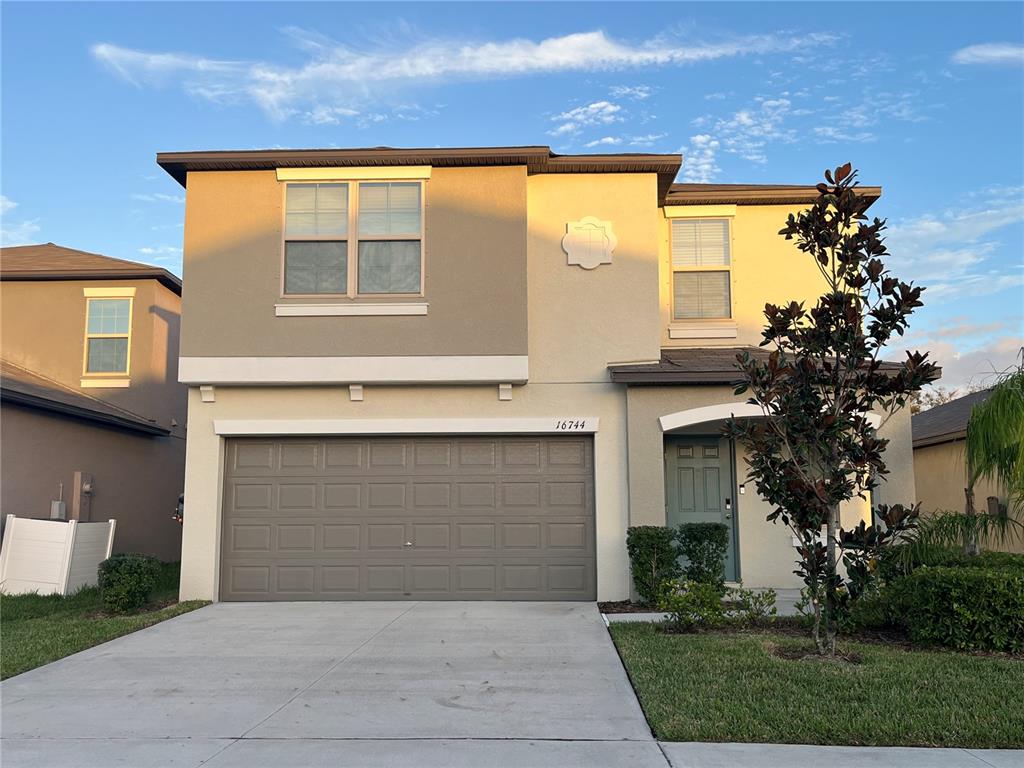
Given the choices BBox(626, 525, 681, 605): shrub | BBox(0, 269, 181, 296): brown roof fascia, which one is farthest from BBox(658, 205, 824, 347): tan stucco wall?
BBox(0, 269, 181, 296): brown roof fascia

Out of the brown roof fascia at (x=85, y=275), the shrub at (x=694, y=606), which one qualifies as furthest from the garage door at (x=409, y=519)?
the brown roof fascia at (x=85, y=275)

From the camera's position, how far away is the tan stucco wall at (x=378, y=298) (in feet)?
38.0

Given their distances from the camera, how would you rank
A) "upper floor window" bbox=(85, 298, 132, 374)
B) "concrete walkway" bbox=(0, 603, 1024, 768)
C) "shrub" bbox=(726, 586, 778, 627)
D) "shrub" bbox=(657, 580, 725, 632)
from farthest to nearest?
"upper floor window" bbox=(85, 298, 132, 374)
"shrub" bbox=(726, 586, 778, 627)
"shrub" bbox=(657, 580, 725, 632)
"concrete walkway" bbox=(0, 603, 1024, 768)

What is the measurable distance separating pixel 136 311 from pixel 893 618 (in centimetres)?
1433

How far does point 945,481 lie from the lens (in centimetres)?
1741

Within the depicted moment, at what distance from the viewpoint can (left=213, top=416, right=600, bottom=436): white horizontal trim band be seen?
11727mm

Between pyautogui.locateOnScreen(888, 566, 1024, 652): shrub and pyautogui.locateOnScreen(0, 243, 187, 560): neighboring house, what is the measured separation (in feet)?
42.5

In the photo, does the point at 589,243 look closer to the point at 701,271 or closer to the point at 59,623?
the point at 701,271

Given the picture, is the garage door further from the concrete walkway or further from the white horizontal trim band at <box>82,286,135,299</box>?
the white horizontal trim band at <box>82,286,135,299</box>

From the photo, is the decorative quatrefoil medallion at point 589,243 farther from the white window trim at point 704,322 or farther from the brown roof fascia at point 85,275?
the brown roof fascia at point 85,275

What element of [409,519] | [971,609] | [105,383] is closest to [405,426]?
[409,519]

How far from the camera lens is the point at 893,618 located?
891cm

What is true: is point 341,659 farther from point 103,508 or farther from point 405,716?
point 103,508

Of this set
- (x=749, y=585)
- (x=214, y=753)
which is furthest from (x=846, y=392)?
(x=214, y=753)
